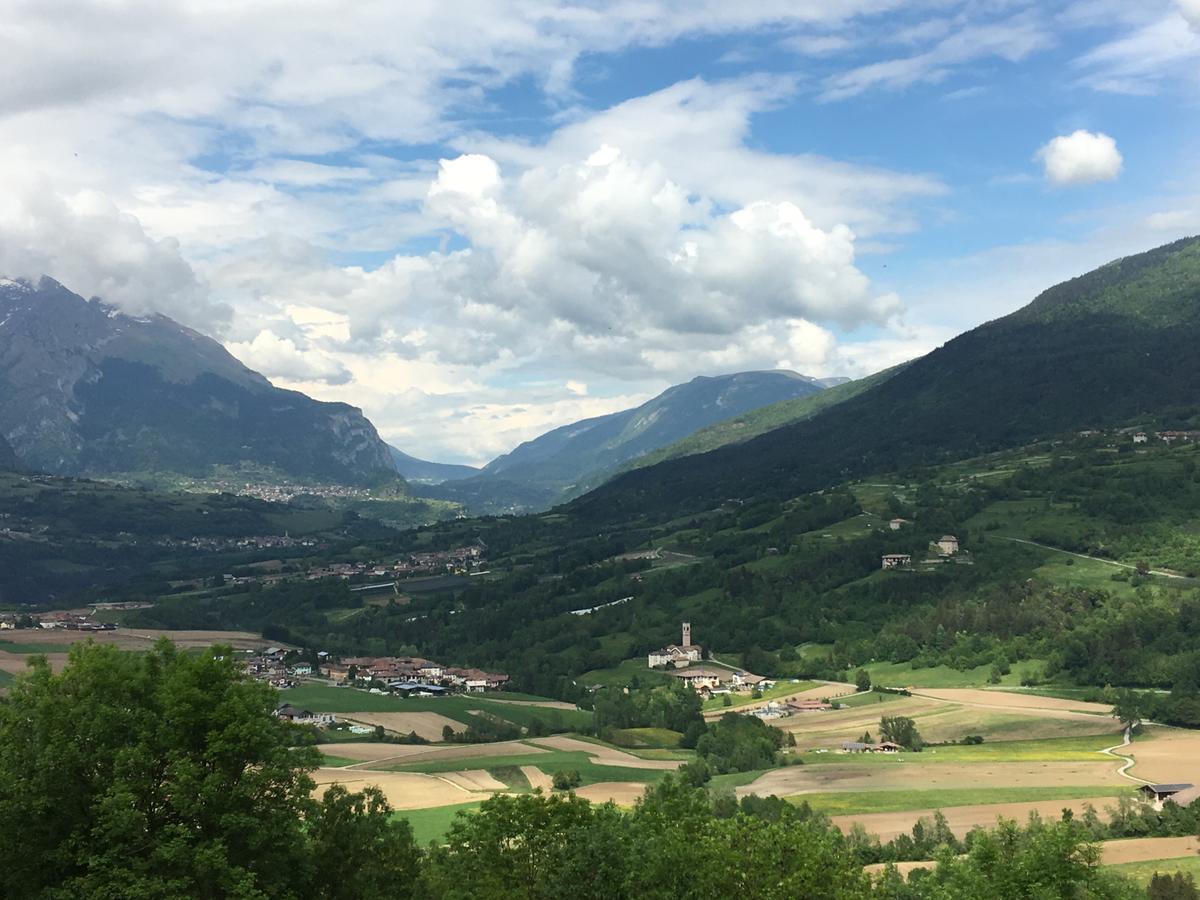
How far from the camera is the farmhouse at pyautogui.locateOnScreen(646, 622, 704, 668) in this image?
A: 15400 cm

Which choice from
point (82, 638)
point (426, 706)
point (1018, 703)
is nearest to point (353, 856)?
point (426, 706)

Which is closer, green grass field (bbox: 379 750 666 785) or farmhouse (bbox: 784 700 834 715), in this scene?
green grass field (bbox: 379 750 666 785)

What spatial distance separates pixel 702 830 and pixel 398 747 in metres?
69.7

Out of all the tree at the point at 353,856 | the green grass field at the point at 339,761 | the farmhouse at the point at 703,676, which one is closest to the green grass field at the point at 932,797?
the green grass field at the point at 339,761

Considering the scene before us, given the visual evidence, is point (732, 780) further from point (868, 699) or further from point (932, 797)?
point (868, 699)

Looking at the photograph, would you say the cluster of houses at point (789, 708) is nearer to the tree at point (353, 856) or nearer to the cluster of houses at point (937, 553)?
the cluster of houses at point (937, 553)

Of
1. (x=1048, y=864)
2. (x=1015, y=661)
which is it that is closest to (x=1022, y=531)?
(x=1015, y=661)

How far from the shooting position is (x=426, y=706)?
416 feet

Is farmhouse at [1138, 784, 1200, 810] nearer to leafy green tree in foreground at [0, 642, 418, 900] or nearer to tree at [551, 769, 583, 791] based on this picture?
tree at [551, 769, 583, 791]

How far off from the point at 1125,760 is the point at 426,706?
7487 cm

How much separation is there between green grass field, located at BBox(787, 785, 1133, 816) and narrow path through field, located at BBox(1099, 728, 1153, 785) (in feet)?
9.42

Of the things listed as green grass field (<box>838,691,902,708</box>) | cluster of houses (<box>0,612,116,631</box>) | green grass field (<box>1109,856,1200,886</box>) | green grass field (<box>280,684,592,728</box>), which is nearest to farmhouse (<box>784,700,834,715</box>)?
green grass field (<box>838,691,902,708</box>)

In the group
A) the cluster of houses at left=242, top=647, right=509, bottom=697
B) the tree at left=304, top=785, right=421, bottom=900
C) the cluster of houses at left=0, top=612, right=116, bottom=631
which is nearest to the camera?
the tree at left=304, top=785, right=421, bottom=900

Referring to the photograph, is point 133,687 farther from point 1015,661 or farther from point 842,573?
point 842,573
